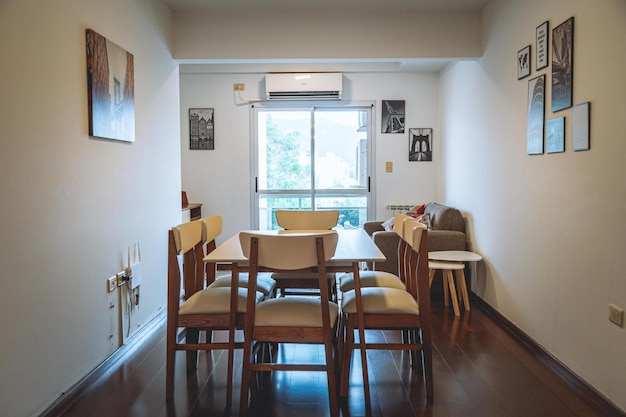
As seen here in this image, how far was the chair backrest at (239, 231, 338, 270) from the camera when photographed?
2.20 m

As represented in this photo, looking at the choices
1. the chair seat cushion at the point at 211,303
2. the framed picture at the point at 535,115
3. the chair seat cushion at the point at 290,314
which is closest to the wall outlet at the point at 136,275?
the chair seat cushion at the point at 211,303

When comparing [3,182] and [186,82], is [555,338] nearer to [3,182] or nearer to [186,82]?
[3,182]

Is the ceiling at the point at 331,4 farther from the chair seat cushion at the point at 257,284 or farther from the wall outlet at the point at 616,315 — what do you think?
the wall outlet at the point at 616,315

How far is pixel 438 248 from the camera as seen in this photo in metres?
4.55

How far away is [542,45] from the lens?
308 centimetres

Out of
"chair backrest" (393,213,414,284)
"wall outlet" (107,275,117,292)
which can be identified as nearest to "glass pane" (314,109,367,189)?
"chair backrest" (393,213,414,284)

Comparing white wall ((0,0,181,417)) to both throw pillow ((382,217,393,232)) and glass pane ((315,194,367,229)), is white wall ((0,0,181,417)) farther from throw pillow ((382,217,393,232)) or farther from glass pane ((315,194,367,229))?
glass pane ((315,194,367,229))

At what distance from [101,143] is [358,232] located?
5.76 ft

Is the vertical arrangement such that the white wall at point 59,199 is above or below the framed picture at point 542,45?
below

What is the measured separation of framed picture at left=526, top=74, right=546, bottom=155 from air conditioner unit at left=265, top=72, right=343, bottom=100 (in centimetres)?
300

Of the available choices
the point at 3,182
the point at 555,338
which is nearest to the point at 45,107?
the point at 3,182

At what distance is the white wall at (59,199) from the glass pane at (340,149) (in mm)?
3021

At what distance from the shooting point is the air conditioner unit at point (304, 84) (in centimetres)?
594

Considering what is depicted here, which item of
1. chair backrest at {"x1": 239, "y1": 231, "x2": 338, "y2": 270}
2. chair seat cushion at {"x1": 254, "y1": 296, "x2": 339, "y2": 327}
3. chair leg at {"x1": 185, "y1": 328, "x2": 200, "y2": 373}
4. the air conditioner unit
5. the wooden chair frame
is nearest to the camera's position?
chair backrest at {"x1": 239, "y1": 231, "x2": 338, "y2": 270}
